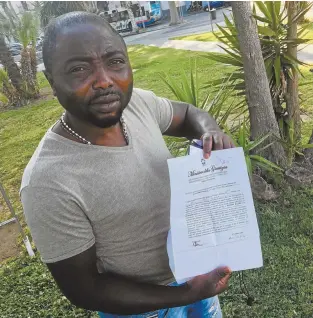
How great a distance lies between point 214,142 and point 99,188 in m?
0.40

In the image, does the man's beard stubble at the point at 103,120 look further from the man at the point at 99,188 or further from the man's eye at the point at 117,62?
the man's eye at the point at 117,62

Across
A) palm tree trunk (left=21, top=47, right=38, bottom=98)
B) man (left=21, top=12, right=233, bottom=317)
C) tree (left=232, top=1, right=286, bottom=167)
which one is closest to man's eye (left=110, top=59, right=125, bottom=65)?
man (left=21, top=12, right=233, bottom=317)

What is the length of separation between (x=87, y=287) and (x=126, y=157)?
1.24ft

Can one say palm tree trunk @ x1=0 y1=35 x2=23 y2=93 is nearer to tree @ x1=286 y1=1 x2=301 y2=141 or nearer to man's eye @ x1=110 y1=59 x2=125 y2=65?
tree @ x1=286 y1=1 x2=301 y2=141

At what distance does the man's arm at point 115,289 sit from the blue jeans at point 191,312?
163 millimetres

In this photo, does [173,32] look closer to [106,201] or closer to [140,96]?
[140,96]

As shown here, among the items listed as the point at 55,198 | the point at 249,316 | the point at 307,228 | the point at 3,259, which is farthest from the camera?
the point at 3,259

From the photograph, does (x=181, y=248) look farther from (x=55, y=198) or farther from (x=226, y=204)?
(x=55, y=198)

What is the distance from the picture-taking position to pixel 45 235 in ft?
3.21

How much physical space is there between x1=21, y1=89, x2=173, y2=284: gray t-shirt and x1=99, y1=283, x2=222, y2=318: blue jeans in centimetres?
10

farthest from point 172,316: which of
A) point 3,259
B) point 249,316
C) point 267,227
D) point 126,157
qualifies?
point 3,259

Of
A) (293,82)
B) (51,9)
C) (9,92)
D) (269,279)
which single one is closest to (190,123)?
(269,279)

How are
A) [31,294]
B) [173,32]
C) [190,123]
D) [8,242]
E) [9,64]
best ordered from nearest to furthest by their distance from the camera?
[190,123]
[31,294]
[8,242]
[9,64]
[173,32]

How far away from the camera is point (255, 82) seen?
3.23 metres
